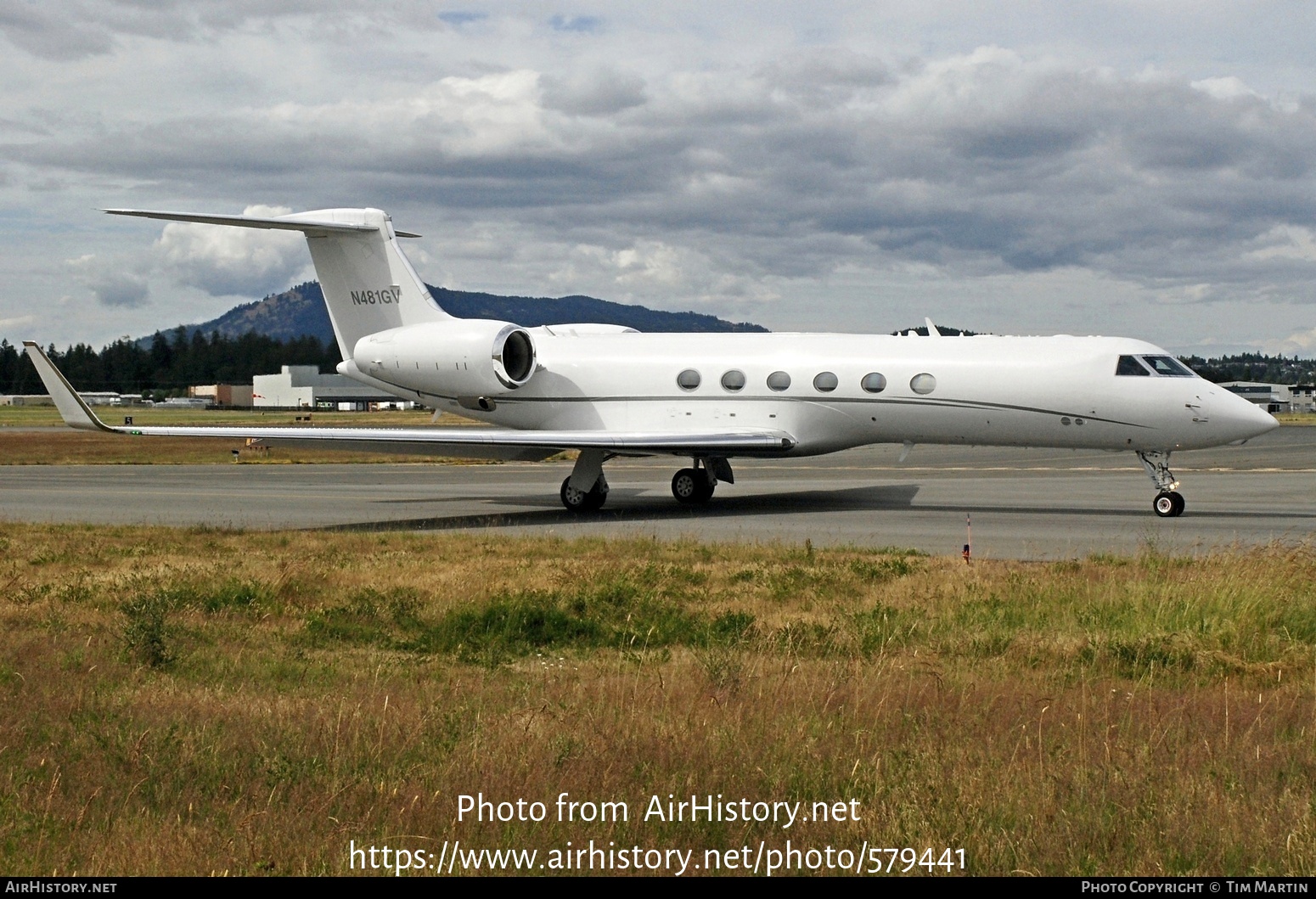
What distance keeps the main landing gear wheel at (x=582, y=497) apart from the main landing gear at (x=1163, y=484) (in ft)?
29.1

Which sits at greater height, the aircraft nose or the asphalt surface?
A: the aircraft nose

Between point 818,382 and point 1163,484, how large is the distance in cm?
571

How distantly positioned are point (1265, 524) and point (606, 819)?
16.4m

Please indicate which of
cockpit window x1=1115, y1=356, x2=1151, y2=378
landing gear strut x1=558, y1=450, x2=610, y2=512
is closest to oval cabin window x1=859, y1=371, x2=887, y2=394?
cockpit window x1=1115, y1=356, x2=1151, y2=378

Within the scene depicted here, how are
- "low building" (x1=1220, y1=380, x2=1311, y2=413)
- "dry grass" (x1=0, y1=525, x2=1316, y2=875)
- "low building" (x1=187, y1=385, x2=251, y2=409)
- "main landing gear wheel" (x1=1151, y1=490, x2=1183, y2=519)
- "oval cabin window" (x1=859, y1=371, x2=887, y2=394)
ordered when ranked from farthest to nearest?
"low building" (x1=187, y1=385, x2=251, y2=409) → "low building" (x1=1220, y1=380, x2=1311, y2=413) → "oval cabin window" (x1=859, y1=371, x2=887, y2=394) → "main landing gear wheel" (x1=1151, y1=490, x2=1183, y2=519) → "dry grass" (x1=0, y1=525, x2=1316, y2=875)

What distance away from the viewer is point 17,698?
275 inches

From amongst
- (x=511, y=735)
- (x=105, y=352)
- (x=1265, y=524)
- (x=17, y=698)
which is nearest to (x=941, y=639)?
(x=511, y=735)

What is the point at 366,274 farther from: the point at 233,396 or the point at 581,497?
the point at 233,396

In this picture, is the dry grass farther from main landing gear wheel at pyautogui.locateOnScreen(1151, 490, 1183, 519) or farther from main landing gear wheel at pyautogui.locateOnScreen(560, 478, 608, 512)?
main landing gear wheel at pyautogui.locateOnScreen(560, 478, 608, 512)

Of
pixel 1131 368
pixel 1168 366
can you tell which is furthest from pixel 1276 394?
pixel 1131 368

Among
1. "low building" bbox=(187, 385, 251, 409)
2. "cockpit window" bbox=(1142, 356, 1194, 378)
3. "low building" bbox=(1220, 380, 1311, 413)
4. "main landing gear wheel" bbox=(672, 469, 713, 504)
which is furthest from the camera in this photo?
"low building" bbox=(187, 385, 251, 409)

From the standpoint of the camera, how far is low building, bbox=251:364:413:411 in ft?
403

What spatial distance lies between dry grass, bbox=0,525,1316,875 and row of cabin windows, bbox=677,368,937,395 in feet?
29.1
